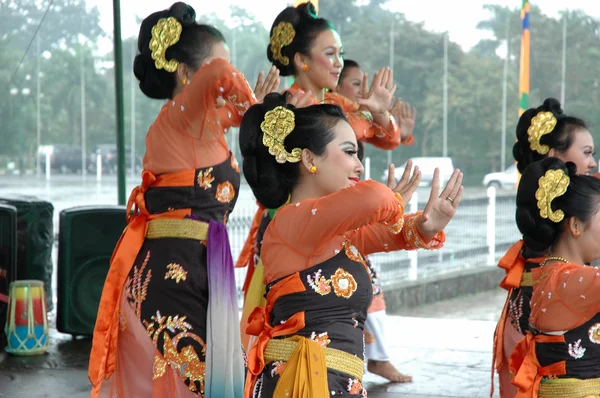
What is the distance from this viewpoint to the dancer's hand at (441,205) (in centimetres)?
213

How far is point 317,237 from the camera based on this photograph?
7.00 ft

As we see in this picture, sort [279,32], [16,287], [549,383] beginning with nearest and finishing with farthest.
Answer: [549,383], [279,32], [16,287]

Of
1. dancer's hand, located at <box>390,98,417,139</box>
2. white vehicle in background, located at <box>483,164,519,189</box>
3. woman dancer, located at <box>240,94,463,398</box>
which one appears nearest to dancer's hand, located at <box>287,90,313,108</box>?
woman dancer, located at <box>240,94,463,398</box>

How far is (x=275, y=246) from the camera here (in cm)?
222

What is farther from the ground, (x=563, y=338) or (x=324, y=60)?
(x=324, y=60)

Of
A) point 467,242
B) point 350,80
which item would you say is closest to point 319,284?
point 350,80

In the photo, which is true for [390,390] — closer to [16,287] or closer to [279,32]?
[279,32]

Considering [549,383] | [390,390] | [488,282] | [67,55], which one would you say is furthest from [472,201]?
[549,383]

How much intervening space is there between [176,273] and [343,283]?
2.22ft

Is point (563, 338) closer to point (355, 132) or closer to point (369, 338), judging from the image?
point (355, 132)

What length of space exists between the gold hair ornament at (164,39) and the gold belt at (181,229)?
457 millimetres

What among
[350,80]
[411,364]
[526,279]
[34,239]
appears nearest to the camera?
[526,279]

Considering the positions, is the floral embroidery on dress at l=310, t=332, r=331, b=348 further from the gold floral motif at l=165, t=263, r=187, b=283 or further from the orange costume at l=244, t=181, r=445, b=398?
the gold floral motif at l=165, t=263, r=187, b=283

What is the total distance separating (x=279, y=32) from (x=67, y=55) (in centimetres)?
304
